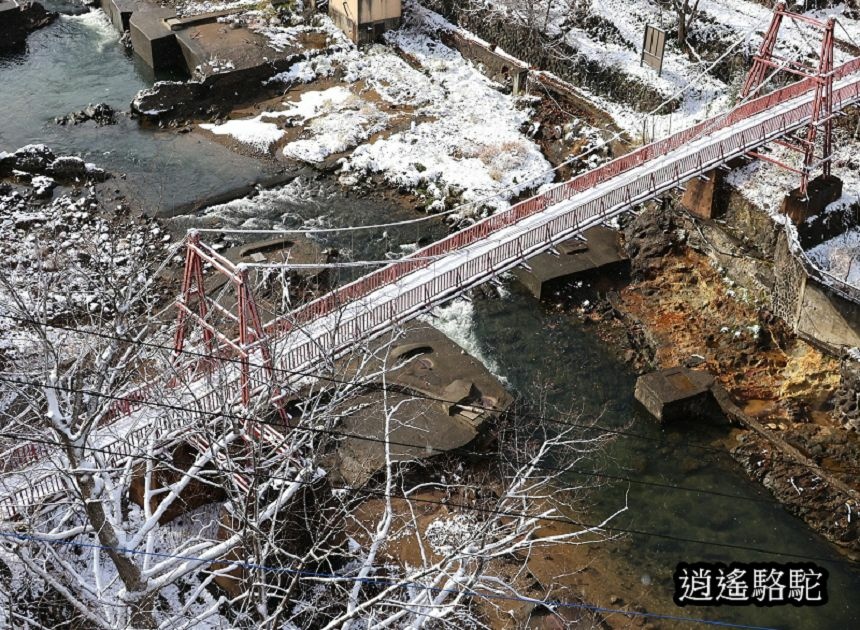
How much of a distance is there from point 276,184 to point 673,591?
22611mm

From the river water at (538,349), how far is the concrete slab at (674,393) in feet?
1.45

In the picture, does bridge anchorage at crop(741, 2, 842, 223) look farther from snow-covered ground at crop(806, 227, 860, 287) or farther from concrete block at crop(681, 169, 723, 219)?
concrete block at crop(681, 169, 723, 219)

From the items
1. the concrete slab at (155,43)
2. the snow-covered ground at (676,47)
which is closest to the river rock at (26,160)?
the concrete slab at (155,43)

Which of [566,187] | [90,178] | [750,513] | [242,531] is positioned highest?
[242,531]

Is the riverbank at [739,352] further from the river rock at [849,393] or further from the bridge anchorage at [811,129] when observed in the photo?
the bridge anchorage at [811,129]

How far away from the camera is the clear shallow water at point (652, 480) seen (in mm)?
24141

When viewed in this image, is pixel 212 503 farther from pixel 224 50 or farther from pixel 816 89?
pixel 224 50

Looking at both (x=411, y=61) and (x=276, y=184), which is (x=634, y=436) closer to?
(x=276, y=184)

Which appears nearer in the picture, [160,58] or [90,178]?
[90,178]

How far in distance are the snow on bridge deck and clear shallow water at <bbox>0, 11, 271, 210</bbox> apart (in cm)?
1489

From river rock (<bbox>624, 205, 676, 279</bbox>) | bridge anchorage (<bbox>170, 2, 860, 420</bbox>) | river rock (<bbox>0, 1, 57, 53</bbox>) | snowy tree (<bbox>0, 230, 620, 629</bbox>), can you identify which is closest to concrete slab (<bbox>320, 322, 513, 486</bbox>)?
snowy tree (<bbox>0, 230, 620, 629</bbox>)

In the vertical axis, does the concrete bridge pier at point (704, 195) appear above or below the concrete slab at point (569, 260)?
above

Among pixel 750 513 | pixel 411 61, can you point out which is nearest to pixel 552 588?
pixel 750 513

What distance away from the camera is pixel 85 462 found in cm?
1589
